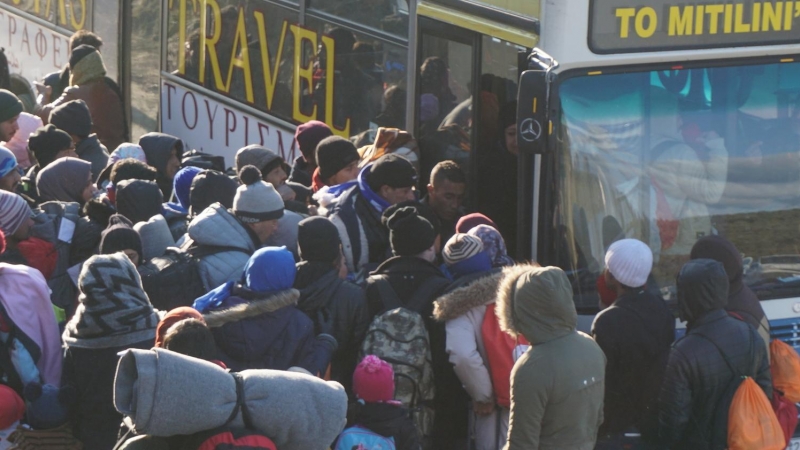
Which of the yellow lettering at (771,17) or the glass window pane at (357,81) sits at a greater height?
the yellow lettering at (771,17)

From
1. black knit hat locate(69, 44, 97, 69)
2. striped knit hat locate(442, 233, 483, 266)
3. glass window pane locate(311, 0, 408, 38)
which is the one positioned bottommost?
striped knit hat locate(442, 233, 483, 266)

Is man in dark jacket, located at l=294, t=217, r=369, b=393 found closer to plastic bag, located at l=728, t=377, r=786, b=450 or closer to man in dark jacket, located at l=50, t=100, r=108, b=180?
plastic bag, located at l=728, t=377, r=786, b=450

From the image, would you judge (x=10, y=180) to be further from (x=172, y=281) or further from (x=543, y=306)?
(x=543, y=306)

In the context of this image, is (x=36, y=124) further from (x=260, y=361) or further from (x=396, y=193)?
(x=260, y=361)

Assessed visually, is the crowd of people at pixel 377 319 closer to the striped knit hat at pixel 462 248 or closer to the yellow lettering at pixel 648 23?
the striped knit hat at pixel 462 248

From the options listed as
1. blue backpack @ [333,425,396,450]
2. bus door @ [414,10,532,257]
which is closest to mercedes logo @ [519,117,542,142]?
bus door @ [414,10,532,257]

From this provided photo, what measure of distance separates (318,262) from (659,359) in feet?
5.11

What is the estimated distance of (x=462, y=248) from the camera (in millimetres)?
5469

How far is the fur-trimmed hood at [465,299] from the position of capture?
5.29m

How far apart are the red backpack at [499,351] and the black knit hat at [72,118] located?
160 inches

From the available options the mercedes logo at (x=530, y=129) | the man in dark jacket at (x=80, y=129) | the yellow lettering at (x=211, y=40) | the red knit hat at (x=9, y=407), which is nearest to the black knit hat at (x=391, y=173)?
the mercedes logo at (x=530, y=129)

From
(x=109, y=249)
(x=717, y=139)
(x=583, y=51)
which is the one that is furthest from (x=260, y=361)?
(x=717, y=139)

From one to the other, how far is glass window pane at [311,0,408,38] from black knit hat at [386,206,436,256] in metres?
1.82

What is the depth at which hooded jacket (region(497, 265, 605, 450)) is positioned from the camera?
14.9 feet
